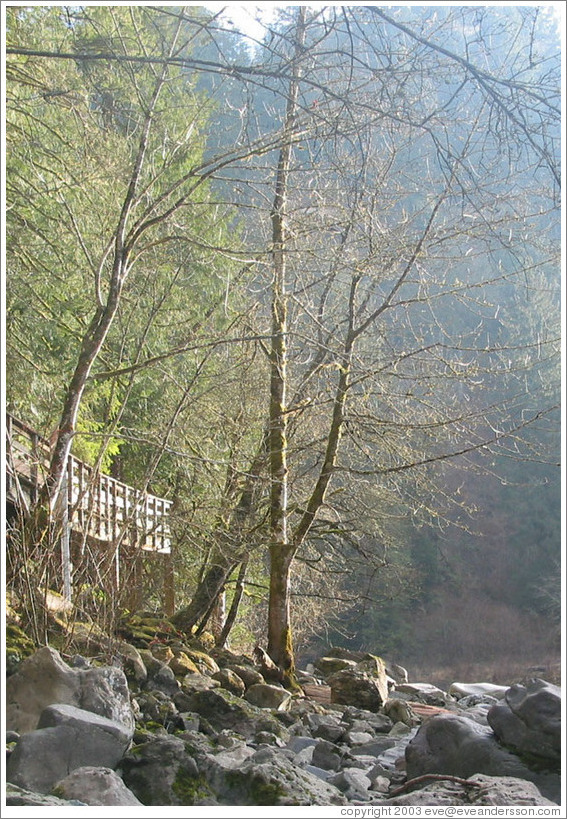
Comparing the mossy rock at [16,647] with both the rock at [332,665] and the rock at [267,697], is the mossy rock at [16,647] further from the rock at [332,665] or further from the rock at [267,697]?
the rock at [332,665]

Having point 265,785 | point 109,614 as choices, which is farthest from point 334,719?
point 265,785

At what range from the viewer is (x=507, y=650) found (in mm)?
21703

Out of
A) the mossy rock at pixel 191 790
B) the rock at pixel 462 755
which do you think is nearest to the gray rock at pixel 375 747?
the rock at pixel 462 755

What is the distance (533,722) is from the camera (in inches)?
139

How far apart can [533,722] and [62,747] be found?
6.26ft

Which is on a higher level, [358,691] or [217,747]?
[358,691]

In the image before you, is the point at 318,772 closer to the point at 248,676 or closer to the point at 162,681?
the point at 162,681

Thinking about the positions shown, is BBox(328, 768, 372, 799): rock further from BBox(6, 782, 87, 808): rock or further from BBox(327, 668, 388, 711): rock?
BBox(327, 668, 388, 711): rock

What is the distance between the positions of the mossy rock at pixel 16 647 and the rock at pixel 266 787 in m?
1.38

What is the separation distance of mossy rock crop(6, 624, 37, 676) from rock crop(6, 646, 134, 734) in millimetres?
471

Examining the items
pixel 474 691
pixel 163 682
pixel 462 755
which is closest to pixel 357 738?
pixel 163 682

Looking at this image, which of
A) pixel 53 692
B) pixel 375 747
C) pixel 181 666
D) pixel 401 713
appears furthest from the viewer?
pixel 401 713

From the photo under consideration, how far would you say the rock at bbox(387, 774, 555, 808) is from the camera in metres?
2.83

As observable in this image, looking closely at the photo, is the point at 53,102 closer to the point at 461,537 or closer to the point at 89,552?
the point at 89,552
